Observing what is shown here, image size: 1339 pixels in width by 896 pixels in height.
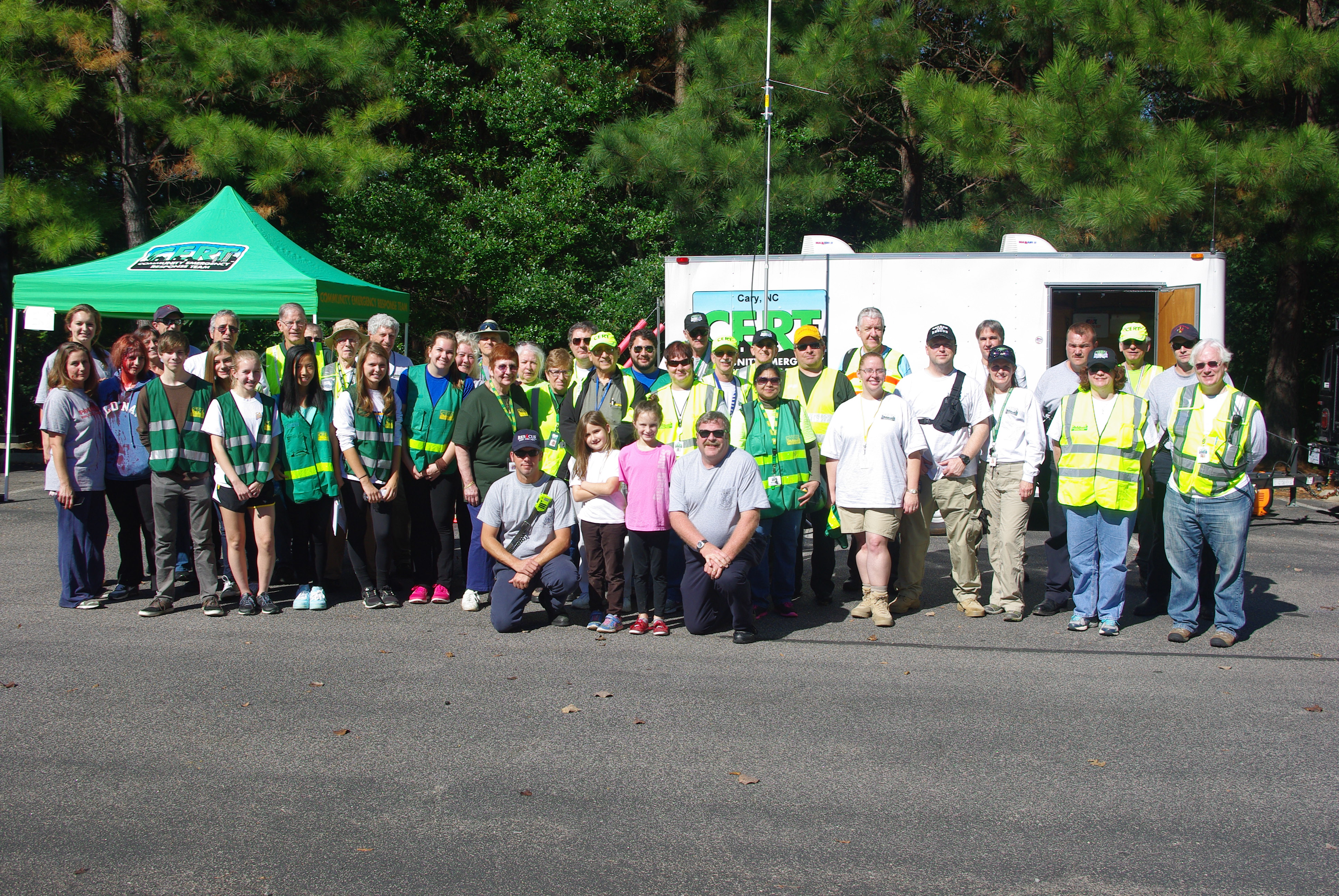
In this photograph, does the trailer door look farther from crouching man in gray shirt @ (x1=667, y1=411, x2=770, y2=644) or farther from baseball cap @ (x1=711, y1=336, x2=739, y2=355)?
crouching man in gray shirt @ (x1=667, y1=411, x2=770, y2=644)

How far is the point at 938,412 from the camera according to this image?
702 centimetres

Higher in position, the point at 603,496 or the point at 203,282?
the point at 203,282

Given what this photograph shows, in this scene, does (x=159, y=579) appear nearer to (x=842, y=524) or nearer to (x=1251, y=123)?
(x=842, y=524)

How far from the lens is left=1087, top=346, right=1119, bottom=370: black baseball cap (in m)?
6.60

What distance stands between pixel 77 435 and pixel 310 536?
159 cm

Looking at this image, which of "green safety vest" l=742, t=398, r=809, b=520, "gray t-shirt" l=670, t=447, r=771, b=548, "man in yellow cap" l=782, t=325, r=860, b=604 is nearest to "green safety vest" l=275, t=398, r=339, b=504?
"gray t-shirt" l=670, t=447, r=771, b=548

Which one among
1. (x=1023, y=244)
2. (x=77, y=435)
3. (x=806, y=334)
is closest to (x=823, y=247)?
(x=1023, y=244)

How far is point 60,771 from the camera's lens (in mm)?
4367

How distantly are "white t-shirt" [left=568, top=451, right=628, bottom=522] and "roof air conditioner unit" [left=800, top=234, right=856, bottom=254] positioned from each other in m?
4.98

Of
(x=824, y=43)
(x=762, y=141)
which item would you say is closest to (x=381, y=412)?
(x=762, y=141)

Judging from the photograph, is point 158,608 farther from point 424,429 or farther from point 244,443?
point 424,429

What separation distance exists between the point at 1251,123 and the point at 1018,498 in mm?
9714

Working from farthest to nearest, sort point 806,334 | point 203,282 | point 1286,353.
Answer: point 1286,353
point 203,282
point 806,334

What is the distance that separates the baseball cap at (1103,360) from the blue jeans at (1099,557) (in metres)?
0.85
